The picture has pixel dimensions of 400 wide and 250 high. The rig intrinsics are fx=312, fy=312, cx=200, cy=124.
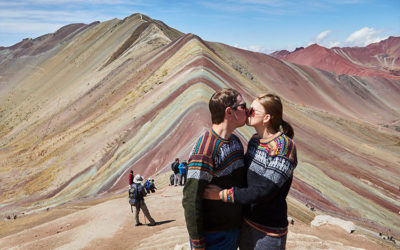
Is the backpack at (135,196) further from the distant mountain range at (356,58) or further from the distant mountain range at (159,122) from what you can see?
the distant mountain range at (356,58)

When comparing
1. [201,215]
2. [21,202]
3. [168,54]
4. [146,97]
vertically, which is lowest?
[21,202]

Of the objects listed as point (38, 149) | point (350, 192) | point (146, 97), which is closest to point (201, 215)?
point (350, 192)

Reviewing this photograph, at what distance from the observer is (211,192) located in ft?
10.2

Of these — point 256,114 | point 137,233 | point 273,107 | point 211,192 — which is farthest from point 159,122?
point 211,192

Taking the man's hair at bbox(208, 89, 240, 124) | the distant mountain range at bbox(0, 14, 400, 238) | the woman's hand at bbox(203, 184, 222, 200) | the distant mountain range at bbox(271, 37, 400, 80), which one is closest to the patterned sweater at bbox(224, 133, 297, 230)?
the woman's hand at bbox(203, 184, 222, 200)

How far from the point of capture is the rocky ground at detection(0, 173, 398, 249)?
7.09 m

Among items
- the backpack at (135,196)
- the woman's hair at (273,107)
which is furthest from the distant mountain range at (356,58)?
the woman's hair at (273,107)

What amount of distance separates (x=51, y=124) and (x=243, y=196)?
3847 cm

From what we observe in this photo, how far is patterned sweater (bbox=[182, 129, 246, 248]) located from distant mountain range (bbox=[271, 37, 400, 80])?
9652cm

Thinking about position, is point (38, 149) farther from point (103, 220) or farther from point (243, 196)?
point (243, 196)

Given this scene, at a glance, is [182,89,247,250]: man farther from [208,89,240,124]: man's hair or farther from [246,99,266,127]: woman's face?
[246,99,266,127]: woman's face

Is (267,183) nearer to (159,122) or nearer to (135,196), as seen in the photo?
(135,196)

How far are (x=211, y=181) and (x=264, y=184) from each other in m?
0.53

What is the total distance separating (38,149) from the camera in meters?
30.6
